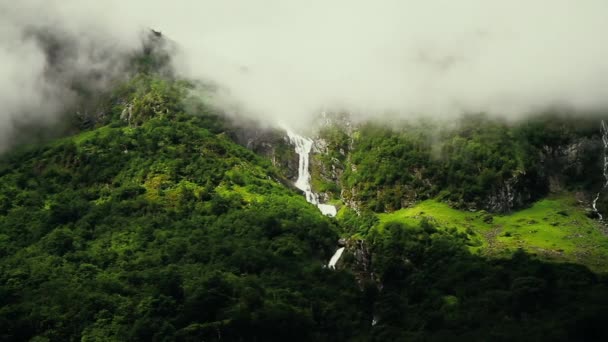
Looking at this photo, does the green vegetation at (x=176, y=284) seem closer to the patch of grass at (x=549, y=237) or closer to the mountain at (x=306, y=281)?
the mountain at (x=306, y=281)

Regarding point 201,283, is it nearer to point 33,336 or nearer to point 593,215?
point 33,336

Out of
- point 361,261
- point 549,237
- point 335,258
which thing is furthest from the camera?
point 335,258

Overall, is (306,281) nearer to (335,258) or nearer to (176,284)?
(335,258)

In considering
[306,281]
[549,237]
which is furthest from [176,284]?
[549,237]

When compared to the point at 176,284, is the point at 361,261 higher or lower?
higher

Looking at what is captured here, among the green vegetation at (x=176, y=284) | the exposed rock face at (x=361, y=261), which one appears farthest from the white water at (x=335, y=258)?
the exposed rock face at (x=361, y=261)

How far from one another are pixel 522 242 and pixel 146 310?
9386 centimetres

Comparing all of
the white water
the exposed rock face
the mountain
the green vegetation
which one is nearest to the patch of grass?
the mountain

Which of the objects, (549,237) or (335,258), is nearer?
(549,237)

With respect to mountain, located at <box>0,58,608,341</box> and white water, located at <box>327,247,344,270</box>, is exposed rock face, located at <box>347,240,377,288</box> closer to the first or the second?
mountain, located at <box>0,58,608,341</box>

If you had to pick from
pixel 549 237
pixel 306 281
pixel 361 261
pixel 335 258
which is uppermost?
pixel 549 237

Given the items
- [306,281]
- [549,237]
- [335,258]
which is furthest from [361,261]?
Answer: [549,237]

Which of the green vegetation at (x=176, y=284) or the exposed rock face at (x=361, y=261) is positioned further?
the exposed rock face at (x=361, y=261)

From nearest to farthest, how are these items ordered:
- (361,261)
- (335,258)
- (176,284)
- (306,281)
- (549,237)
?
(176,284)
(306,281)
(549,237)
(361,261)
(335,258)
